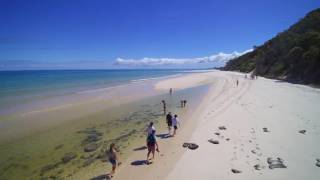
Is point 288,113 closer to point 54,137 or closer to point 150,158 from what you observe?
point 150,158

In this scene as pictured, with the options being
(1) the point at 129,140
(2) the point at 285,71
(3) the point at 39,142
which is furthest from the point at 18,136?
(2) the point at 285,71

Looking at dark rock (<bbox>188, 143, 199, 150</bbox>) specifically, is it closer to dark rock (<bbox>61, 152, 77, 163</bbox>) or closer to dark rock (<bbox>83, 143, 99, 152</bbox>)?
dark rock (<bbox>83, 143, 99, 152</bbox>)

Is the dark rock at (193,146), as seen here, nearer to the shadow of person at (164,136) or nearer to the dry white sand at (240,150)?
the dry white sand at (240,150)

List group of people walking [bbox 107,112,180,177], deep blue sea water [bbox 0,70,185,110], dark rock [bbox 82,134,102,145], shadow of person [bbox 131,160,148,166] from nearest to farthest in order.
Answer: group of people walking [bbox 107,112,180,177] → shadow of person [bbox 131,160,148,166] → dark rock [bbox 82,134,102,145] → deep blue sea water [bbox 0,70,185,110]

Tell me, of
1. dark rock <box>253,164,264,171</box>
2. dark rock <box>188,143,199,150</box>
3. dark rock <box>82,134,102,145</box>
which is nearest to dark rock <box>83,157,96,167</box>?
dark rock <box>82,134,102,145</box>

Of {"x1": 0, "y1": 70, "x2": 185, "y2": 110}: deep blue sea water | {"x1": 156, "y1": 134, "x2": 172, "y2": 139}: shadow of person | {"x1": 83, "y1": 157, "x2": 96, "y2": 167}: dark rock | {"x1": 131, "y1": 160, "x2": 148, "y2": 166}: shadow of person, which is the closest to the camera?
{"x1": 131, "y1": 160, "x2": 148, "y2": 166}: shadow of person

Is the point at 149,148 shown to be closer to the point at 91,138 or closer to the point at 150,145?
the point at 150,145

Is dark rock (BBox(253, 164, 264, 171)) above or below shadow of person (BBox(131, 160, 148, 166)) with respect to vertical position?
above

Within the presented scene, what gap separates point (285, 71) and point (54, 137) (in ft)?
151

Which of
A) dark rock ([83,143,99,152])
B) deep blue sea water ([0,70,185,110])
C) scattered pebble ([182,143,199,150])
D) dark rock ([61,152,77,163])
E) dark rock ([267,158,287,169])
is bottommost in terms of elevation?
deep blue sea water ([0,70,185,110])

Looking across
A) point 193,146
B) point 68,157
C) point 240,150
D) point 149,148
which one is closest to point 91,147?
point 68,157

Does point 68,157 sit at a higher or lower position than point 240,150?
lower

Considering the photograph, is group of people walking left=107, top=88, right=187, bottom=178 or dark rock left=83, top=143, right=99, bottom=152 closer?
group of people walking left=107, top=88, right=187, bottom=178

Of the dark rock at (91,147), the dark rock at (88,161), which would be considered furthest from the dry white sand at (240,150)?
the dark rock at (91,147)
